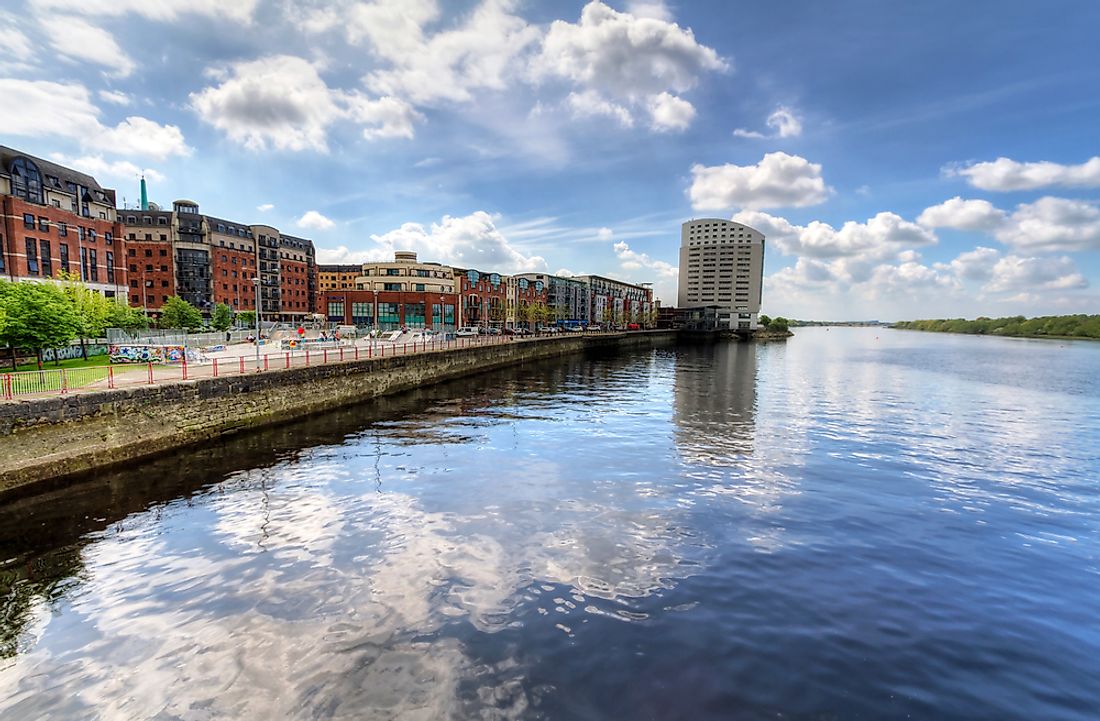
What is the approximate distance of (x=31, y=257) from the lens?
2280 inches

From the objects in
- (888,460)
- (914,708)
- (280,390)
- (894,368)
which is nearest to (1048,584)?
(914,708)

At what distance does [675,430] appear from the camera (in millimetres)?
29750

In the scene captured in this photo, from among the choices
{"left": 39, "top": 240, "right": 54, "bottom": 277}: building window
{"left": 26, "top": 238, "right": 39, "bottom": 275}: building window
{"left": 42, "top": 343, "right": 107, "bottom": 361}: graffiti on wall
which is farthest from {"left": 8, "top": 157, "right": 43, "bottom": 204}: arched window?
{"left": 42, "top": 343, "right": 107, "bottom": 361}: graffiti on wall

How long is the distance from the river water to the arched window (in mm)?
65546

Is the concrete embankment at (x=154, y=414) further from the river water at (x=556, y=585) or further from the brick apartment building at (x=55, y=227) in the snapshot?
the brick apartment building at (x=55, y=227)

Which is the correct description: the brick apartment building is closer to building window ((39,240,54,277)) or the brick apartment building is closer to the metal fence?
building window ((39,240,54,277))

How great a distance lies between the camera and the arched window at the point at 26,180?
58.1 metres

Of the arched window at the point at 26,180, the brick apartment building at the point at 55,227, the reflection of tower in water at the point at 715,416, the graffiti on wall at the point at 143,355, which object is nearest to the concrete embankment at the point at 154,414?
the graffiti on wall at the point at 143,355

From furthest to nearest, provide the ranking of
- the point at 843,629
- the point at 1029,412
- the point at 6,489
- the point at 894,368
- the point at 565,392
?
the point at 894,368 < the point at 565,392 < the point at 1029,412 < the point at 6,489 < the point at 843,629

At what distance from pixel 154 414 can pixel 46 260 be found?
198 feet

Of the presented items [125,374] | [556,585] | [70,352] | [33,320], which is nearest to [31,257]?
[70,352]

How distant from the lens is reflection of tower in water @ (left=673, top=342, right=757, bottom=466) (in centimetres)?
2473

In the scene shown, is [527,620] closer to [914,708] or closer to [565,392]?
[914,708]

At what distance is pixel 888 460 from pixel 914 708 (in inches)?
736
